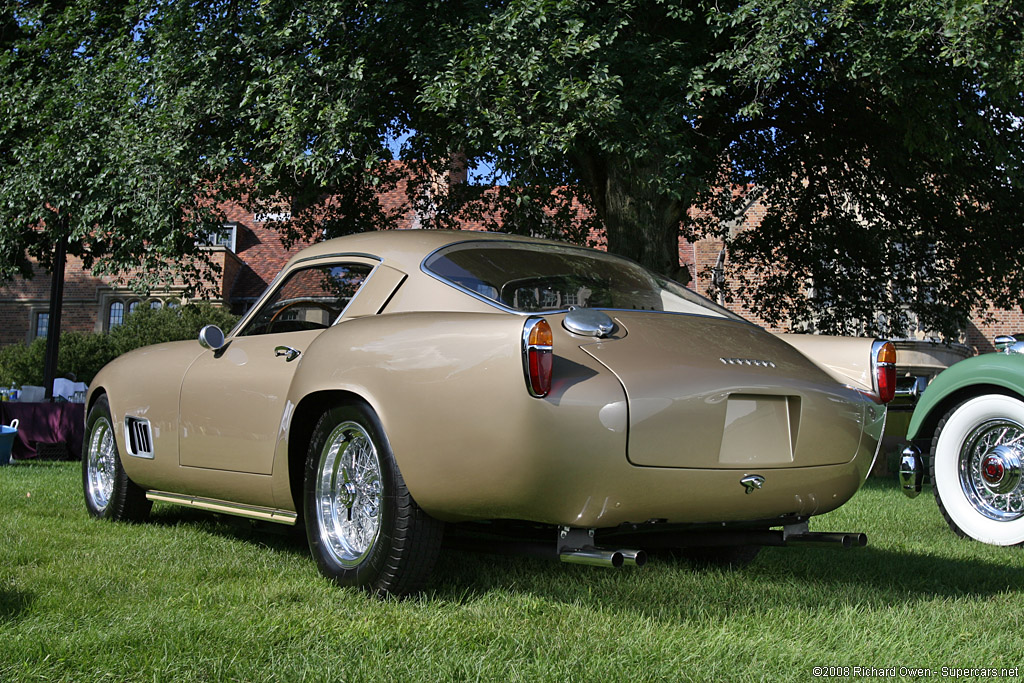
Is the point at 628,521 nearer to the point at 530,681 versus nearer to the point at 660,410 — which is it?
the point at 660,410

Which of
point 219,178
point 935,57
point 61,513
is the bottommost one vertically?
point 61,513

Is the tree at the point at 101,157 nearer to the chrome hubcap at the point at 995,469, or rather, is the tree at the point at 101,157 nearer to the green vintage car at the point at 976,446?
the green vintage car at the point at 976,446

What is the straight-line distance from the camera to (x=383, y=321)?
3734 millimetres

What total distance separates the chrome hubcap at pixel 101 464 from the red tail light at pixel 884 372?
14.0 feet

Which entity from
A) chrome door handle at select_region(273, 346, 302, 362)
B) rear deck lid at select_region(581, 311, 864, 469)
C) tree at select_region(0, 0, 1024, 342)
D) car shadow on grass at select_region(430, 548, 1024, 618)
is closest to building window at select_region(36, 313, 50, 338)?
tree at select_region(0, 0, 1024, 342)

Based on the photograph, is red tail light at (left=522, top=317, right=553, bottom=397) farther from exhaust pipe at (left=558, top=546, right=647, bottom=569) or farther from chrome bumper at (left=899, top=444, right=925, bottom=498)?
chrome bumper at (left=899, top=444, right=925, bottom=498)

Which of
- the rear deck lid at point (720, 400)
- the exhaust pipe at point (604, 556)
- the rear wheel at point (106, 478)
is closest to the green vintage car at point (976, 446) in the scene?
the rear deck lid at point (720, 400)

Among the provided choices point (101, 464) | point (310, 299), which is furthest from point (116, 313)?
point (310, 299)

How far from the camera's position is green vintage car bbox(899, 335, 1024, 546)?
564 cm

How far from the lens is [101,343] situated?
87.5 feet

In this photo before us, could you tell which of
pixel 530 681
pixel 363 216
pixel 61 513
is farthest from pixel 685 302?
pixel 363 216

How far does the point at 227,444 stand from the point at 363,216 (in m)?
12.1

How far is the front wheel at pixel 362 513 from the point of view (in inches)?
137

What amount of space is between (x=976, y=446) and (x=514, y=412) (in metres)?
3.99
